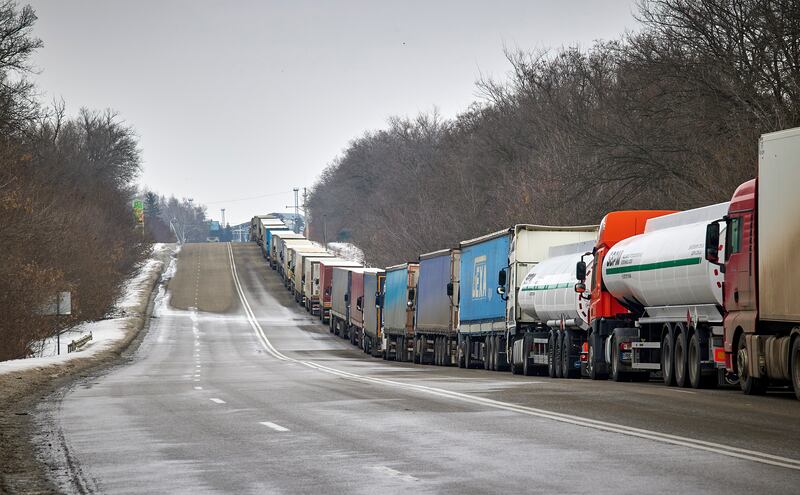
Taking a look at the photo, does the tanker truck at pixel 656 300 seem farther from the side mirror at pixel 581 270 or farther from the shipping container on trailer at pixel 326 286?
the shipping container on trailer at pixel 326 286

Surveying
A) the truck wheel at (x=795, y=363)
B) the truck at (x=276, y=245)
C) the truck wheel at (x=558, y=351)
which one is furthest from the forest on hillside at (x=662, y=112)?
the truck at (x=276, y=245)

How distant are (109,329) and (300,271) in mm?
25791

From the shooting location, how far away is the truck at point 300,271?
321 feet

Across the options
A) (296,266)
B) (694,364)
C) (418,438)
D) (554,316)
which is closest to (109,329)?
(296,266)

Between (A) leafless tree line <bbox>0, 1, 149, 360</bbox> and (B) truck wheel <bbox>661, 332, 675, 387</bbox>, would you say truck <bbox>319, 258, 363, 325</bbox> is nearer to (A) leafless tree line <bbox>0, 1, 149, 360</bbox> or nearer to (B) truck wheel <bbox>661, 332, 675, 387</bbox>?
(A) leafless tree line <bbox>0, 1, 149, 360</bbox>

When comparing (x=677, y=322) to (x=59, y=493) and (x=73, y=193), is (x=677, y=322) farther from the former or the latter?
(x=73, y=193)

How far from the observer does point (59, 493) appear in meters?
11.1

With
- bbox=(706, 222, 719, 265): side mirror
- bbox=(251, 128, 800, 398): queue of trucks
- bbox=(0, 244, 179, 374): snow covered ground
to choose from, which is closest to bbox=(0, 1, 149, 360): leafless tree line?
bbox=(0, 244, 179, 374): snow covered ground

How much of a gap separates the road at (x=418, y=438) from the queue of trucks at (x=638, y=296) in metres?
1.11

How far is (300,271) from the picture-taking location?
9969cm

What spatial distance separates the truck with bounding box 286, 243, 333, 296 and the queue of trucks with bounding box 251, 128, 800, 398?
48374 millimetres

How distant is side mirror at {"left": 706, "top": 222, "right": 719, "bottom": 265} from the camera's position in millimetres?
23688

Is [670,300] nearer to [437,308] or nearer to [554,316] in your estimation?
[554,316]

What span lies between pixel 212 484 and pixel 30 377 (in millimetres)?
23360
